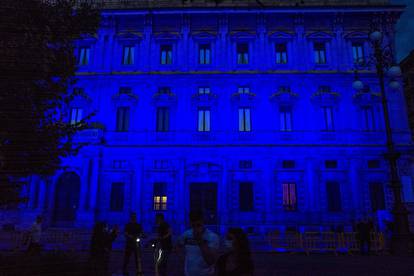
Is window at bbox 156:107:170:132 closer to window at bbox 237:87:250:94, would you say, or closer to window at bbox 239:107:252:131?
window at bbox 239:107:252:131

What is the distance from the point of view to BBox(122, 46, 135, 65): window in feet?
83.5

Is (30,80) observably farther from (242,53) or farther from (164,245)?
(242,53)

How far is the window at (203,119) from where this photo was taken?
24109 millimetres

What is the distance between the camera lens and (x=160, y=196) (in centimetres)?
2331

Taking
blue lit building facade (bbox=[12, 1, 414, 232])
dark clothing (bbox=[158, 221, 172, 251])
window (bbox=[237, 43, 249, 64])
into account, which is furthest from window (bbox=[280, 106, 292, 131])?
dark clothing (bbox=[158, 221, 172, 251])

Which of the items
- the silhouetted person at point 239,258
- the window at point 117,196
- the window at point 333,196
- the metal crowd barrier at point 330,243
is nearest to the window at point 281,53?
the window at point 333,196

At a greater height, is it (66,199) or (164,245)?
(66,199)

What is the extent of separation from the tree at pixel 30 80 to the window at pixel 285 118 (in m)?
17.2

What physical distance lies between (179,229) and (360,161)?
1437 cm

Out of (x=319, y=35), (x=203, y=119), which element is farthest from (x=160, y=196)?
(x=319, y=35)

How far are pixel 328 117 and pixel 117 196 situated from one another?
57.1 feet

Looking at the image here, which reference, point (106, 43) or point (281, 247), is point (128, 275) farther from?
point (106, 43)

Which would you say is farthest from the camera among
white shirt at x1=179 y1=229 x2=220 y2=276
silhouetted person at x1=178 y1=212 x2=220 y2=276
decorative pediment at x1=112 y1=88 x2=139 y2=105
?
decorative pediment at x1=112 y1=88 x2=139 y2=105

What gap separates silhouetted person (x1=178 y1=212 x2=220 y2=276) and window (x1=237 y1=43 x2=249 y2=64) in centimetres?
2229
